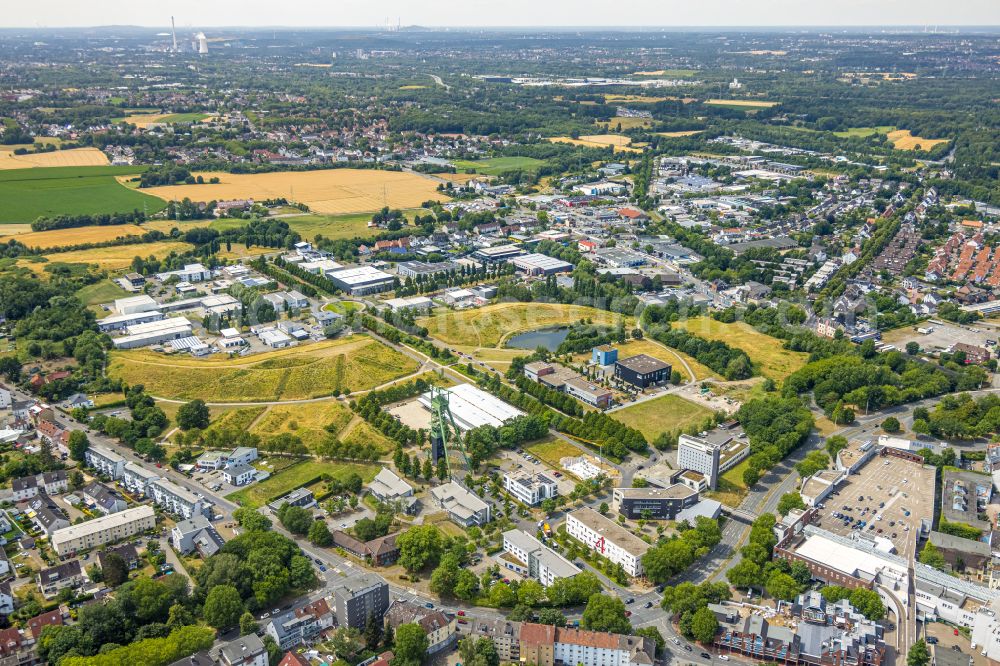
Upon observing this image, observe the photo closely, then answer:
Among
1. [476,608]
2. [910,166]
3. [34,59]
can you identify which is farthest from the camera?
[34,59]

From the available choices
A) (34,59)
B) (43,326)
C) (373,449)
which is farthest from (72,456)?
(34,59)

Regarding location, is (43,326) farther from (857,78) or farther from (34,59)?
(34,59)

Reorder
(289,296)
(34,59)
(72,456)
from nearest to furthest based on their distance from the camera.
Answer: (72,456) → (289,296) → (34,59)

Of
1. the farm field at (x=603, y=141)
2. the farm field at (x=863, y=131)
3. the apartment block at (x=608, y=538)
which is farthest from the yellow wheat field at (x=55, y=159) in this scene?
the farm field at (x=863, y=131)

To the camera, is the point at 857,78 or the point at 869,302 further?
the point at 857,78

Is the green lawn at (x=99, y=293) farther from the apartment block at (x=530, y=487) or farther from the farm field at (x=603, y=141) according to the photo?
the farm field at (x=603, y=141)

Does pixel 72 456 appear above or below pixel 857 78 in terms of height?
below

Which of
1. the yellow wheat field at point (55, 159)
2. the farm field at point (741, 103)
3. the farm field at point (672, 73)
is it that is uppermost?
the farm field at point (672, 73)
